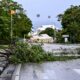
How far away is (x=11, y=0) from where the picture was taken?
76.4 m

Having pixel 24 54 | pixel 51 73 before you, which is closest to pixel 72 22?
pixel 24 54

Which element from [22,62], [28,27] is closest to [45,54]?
[22,62]

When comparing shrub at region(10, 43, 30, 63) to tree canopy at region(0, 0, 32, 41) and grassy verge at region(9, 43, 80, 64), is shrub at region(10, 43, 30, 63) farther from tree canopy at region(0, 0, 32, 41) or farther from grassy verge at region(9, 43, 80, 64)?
tree canopy at region(0, 0, 32, 41)

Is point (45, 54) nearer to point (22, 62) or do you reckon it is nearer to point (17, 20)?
point (22, 62)

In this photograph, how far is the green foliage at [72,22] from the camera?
352 ft

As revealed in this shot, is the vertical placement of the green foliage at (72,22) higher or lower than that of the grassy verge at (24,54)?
higher

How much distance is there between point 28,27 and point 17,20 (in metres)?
15.9

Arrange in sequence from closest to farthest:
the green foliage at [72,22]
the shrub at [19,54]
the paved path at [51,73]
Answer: the paved path at [51,73], the shrub at [19,54], the green foliage at [72,22]

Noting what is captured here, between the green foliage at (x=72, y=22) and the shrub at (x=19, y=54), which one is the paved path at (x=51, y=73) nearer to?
the shrub at (x=19, y=54)

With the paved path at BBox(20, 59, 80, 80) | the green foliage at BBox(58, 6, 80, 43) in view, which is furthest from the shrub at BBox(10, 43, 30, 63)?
the green foliage at BBox(58, 6, 80, 43)

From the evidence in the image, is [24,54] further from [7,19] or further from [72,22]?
[72,22]

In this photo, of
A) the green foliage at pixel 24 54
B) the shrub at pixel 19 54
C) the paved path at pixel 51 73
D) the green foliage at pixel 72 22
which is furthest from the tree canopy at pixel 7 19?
the paved path at pixel 51 73

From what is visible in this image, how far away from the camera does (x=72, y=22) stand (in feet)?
363

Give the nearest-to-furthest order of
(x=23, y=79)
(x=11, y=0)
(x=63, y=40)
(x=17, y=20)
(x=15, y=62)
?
(x=23, y=79), (x=15, y=62), (x=11, y=0), (x=17, y=20), (x=63, y=40)
